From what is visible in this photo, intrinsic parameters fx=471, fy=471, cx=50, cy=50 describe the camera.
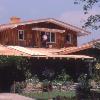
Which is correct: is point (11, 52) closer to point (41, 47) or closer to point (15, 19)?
point (41, 47)

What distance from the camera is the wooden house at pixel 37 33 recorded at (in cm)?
4291

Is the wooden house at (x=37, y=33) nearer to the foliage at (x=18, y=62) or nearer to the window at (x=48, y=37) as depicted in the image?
the window at (x=48, y=37)

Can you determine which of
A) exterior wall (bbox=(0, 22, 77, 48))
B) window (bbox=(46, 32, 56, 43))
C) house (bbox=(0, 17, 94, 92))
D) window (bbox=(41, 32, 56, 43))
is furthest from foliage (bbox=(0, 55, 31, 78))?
window (bbox=(46, 32, 56, 43))

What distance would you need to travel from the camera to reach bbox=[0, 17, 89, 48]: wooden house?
42906mm

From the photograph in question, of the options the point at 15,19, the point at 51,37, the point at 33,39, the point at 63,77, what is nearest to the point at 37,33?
the point at 33,39

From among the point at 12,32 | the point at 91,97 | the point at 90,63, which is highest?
the point at 12,32

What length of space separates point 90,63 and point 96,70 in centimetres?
272

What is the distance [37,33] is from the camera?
44281 millimetres

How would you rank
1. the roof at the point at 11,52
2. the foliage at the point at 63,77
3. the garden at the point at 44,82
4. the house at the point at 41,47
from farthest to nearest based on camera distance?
1. the foliage at the point at 63,77
2. the house at the point at 41,47
3. the roof at the point at 11,52
4. the garden at the point at 44,82

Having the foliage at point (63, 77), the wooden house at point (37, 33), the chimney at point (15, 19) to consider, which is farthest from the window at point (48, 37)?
the foliage at point (63, 77)

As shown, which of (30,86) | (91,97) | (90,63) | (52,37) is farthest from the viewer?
(52,37)

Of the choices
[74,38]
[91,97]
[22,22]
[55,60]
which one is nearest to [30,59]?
[55,60]

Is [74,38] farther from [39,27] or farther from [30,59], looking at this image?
[30,59]

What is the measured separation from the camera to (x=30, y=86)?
34312mm
